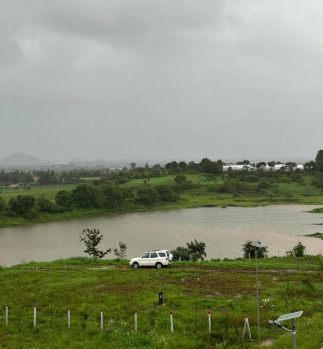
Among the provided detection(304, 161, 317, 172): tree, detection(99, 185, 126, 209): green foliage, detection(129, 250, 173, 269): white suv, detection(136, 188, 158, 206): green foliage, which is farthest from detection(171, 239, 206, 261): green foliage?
detection(304, 161, 317, 172): tree

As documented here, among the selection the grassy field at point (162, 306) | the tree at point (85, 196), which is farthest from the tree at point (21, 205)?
the grassy field at point (162, 306)

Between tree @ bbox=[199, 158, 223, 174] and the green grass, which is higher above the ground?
tree @ bbox=[199, 158, 223, 174]

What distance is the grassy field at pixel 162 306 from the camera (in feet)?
35.7

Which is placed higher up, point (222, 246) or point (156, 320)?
point (156, 320)

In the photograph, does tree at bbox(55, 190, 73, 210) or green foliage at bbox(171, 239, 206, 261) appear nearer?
green foliage at bbox(171, 239, 206, 261)

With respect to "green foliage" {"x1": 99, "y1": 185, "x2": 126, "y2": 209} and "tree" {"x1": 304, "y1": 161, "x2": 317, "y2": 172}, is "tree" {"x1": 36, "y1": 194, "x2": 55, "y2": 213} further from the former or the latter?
"tree" {"x1": 304, "y1": 161, "x2": 317, "y2": 172}

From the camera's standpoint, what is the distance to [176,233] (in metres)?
48.5

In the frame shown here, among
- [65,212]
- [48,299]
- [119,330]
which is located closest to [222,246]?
[48,299]

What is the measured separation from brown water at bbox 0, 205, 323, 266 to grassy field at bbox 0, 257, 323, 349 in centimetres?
1373

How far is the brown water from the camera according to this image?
3876 cm

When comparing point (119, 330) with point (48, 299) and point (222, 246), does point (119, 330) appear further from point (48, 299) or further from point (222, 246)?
point (222, 246)

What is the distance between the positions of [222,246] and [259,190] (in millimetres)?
62230

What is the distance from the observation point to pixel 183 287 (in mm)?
16516

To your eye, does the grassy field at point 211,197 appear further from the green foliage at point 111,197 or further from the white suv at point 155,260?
the white suv at point 155,260
